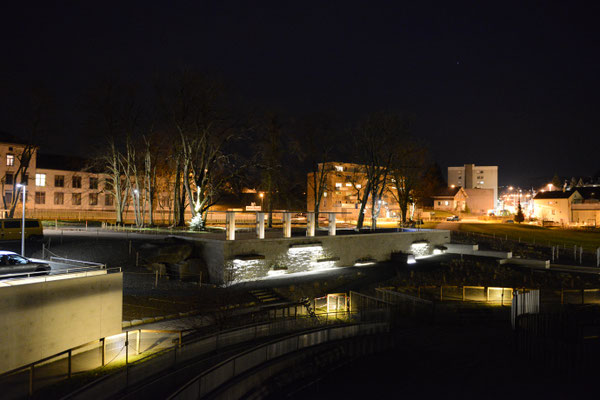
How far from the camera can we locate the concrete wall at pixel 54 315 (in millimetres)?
10430

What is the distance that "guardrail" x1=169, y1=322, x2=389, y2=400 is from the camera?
932 centimetres

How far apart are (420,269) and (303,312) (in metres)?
13.9

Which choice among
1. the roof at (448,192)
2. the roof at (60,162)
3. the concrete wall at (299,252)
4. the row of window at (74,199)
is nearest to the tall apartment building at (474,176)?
the roof at (448,192)

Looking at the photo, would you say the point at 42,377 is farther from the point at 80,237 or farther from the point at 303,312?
the point at 80,237

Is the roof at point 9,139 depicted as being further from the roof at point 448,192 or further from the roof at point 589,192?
the roof at point 589,192

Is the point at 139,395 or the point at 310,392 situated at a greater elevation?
the point at 139,395

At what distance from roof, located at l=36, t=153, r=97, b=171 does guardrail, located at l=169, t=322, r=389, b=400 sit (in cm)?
4719

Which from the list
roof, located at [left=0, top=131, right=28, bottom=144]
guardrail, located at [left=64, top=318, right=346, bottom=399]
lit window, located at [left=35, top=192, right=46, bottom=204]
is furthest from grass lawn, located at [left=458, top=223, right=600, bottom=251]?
roof, located at [left=0, top=131, right=28, bottom=144]

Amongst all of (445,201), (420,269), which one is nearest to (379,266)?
(420,269)

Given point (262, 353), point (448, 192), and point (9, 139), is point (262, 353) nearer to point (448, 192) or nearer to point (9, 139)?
point (9, 139)

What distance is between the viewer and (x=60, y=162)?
55.3m

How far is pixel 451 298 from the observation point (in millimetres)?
21344

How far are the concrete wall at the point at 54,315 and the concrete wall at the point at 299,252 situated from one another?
9.07 meters

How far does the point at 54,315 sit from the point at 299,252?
16446 millimetres
